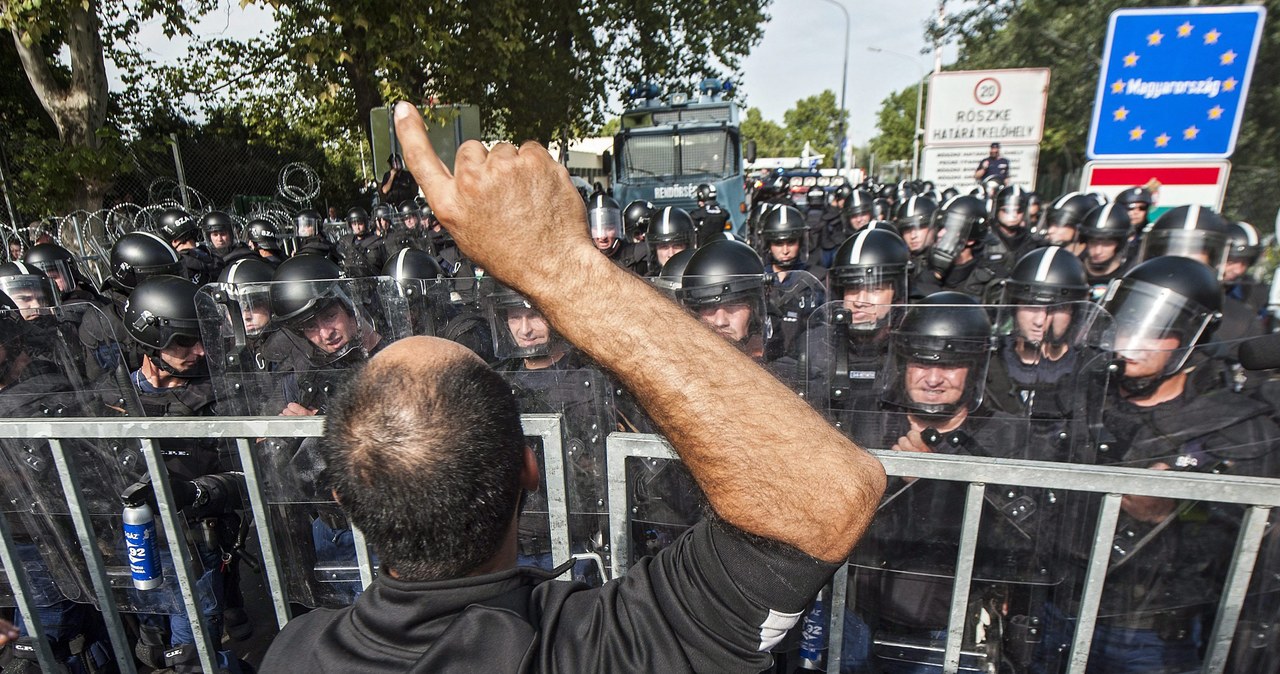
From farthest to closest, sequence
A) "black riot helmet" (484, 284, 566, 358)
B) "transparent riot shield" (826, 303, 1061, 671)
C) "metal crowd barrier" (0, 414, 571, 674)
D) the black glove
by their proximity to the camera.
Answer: "black riot helmet" (484, 284, 566, 358) < the black glove < "transparent riot shield" (826, 303, 1061, 671) < "metal crowd barrier" (0, 414, 571, 674)

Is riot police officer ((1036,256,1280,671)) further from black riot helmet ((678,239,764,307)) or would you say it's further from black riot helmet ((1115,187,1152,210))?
black riot helmet ((1115,187,1152,210))

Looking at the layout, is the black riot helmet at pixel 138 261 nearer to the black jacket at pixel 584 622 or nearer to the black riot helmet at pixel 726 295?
the black riot helmet at pixel 726 295

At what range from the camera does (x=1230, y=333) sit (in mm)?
4082

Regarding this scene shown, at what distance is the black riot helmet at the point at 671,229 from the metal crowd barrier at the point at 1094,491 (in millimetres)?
5194

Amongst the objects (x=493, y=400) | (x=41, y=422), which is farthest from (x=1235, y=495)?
(x=41, y=422)

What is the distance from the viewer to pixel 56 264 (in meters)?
6.07

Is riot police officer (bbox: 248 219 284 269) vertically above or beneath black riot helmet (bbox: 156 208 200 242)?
beneath

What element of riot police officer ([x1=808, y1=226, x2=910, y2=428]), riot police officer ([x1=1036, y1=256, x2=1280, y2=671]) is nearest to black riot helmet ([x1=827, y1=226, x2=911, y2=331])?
riot police officer ([x1=808, y1=226, x2=910, y2=428])

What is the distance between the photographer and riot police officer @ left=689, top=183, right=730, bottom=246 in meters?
8.88

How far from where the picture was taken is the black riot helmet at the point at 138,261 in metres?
5.60

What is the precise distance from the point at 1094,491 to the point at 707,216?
29.8ft

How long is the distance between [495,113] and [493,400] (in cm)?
1948

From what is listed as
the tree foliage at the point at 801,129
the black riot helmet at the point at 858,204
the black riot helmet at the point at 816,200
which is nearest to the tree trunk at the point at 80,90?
the black riot helmet at the point at 858,204

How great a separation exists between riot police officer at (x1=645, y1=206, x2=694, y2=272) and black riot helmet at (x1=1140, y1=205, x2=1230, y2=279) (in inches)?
145
